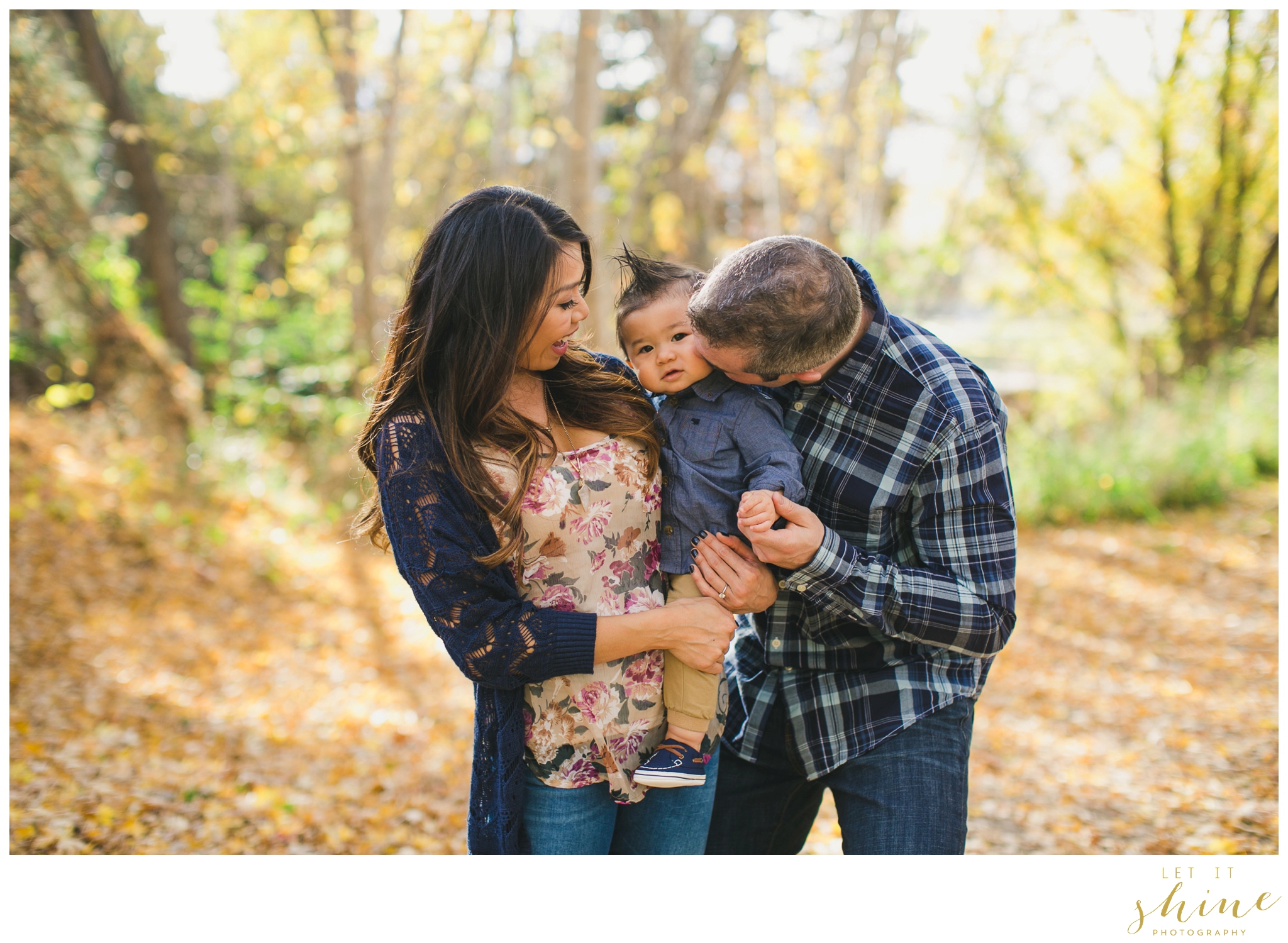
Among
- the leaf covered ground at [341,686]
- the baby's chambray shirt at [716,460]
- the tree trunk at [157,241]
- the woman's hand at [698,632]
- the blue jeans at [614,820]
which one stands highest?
the tree trunk at [157,241]

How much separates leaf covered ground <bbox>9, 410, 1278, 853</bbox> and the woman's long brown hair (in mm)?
3121

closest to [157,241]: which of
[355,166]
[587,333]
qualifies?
[355,166]

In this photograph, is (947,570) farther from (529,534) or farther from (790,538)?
(529,534)

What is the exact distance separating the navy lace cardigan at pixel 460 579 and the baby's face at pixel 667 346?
23.4 inches

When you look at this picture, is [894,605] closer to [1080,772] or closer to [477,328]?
[477,328]

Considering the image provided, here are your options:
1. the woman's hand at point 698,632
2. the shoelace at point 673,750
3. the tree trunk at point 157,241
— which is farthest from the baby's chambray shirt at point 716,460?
the tree trunk at point 157,241

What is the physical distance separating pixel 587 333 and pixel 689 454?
0.51m

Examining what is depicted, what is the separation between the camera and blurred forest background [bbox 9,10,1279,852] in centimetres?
509

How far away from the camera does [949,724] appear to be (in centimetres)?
205

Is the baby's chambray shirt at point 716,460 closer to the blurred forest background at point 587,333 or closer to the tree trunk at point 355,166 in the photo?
the blurred forest background at point 587,333

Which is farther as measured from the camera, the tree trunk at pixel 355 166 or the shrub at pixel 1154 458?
the shrub at pixel 1154 458

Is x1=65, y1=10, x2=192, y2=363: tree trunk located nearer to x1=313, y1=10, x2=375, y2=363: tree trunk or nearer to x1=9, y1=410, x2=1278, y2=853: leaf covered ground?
x1=313, y1=10, x2=375, y2=363: tree trunk

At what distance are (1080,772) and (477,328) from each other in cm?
478

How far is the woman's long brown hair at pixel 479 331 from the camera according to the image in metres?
1.88
